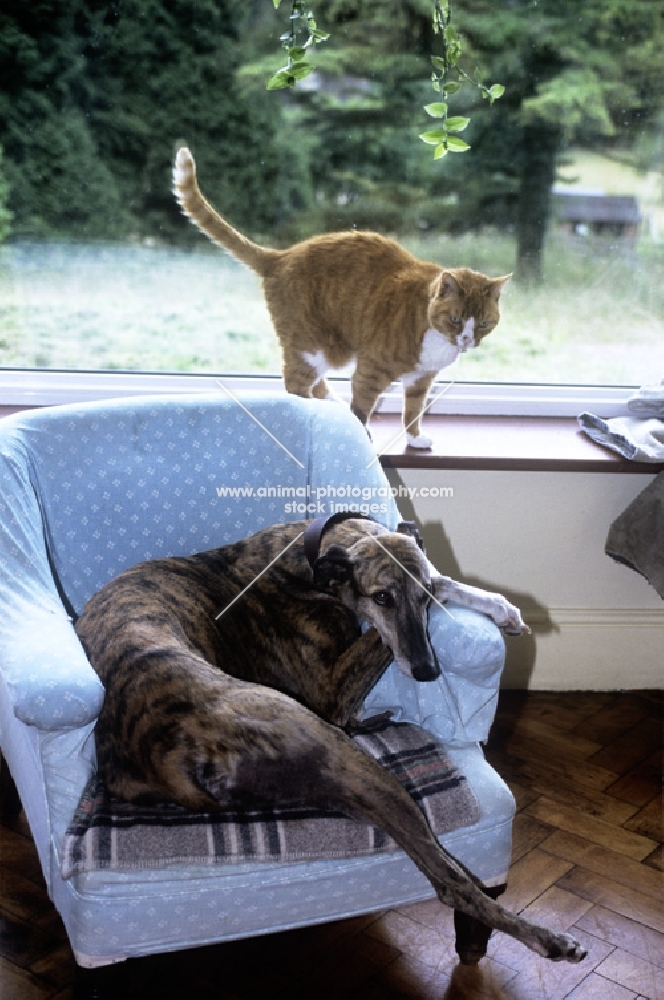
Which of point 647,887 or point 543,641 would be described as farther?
point 543,641

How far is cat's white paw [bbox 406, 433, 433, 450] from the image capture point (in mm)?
2453

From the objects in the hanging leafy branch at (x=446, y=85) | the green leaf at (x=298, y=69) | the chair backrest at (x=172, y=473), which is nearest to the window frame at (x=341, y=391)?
the chair backrest at (x=172, y=473)

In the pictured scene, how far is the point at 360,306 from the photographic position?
7.39 ft

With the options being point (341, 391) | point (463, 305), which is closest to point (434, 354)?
point (463, 305)

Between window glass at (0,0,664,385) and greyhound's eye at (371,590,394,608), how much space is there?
3.91 ft

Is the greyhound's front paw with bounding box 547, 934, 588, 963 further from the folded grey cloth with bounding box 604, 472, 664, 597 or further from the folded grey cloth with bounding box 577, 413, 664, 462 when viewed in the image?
the folded grey cloth with bounding box 577, 413, 664, 462

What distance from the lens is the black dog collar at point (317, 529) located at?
5.99 ft

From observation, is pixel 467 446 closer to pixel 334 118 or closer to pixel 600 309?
pixel 600 309

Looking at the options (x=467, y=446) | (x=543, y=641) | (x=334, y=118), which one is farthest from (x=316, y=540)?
(x=334, y=118)

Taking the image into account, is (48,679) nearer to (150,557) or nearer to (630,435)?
A: (150,557)

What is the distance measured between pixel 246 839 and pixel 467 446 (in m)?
1.29

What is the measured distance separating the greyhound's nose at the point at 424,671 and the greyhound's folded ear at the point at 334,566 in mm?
198

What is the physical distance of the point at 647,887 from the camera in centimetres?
200

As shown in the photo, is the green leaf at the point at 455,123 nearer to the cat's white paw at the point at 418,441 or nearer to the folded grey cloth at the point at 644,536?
the cat's white paw at the point at 418,441
